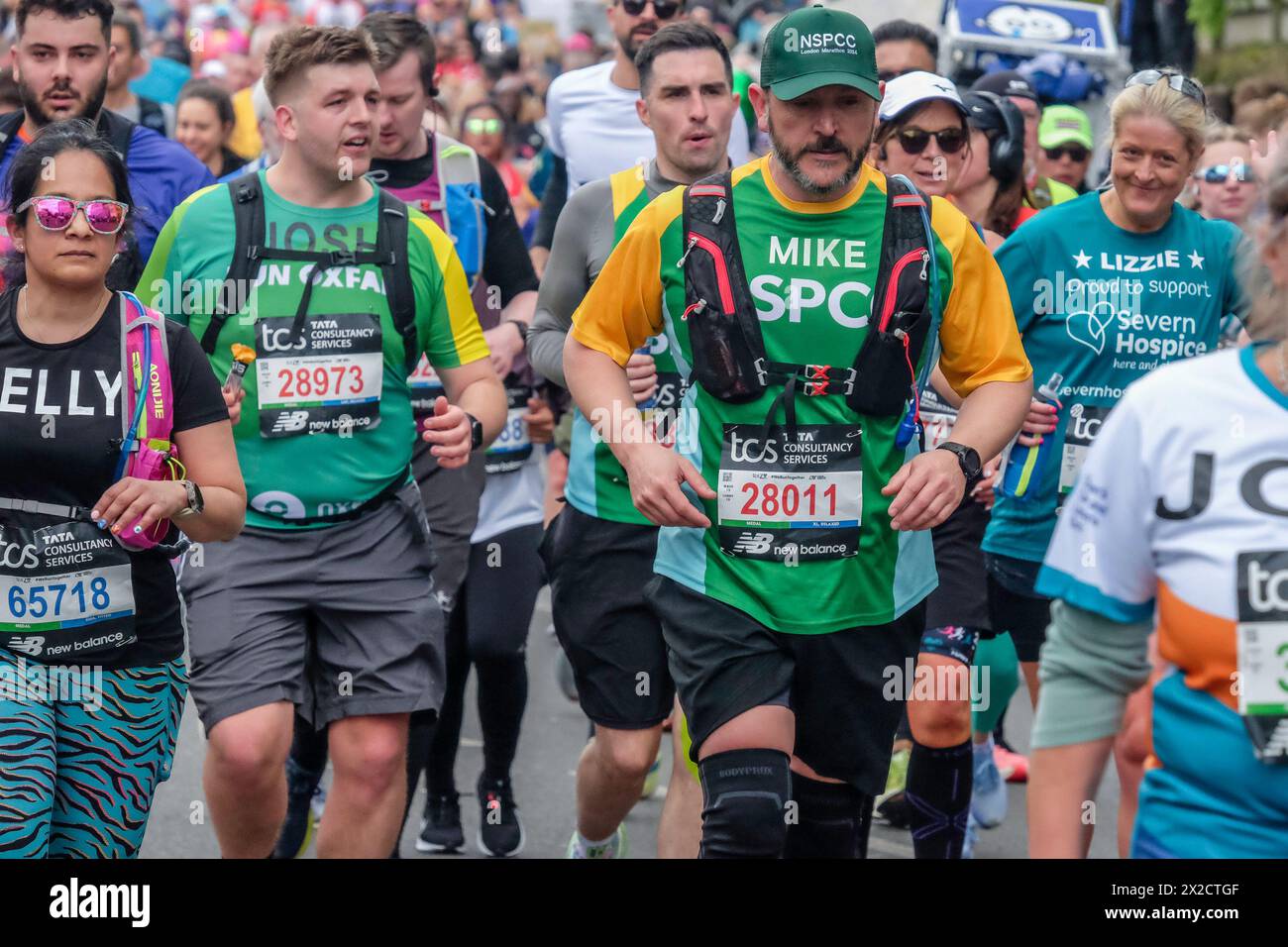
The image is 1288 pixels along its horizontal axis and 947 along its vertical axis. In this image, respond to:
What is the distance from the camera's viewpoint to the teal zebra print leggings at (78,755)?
4.35 meters

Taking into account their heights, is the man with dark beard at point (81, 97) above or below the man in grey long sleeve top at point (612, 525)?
above

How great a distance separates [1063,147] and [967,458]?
17.1ft

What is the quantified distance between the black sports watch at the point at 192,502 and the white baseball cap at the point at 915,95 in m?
2.50

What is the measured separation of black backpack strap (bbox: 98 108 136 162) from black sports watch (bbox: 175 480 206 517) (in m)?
2.00

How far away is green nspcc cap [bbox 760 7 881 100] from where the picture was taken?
14.8 ft

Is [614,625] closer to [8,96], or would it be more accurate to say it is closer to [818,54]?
[818,54]

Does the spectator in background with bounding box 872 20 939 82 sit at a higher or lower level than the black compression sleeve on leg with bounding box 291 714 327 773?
higher

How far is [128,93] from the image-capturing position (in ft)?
29.3

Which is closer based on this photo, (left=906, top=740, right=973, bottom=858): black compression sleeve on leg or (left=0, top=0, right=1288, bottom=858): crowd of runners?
(left=0, top=0, right=1288, bottom=858): crowd of runners

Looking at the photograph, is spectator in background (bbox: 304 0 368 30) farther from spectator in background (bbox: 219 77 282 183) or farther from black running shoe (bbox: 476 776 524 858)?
black running shoe (bbox: 476 776 524 858)

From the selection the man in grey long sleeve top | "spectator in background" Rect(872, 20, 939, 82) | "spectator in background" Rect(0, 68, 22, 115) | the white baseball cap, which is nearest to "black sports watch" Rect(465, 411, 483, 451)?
the man in grey long sleeve top

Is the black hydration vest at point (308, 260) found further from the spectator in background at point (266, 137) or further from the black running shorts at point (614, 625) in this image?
the spectator in background at point (266, 137)

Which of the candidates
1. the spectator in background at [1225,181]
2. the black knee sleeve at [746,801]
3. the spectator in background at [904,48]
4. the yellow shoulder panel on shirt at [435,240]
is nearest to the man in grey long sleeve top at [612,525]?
the yellow shoulder panel on shirt at [435,240]
